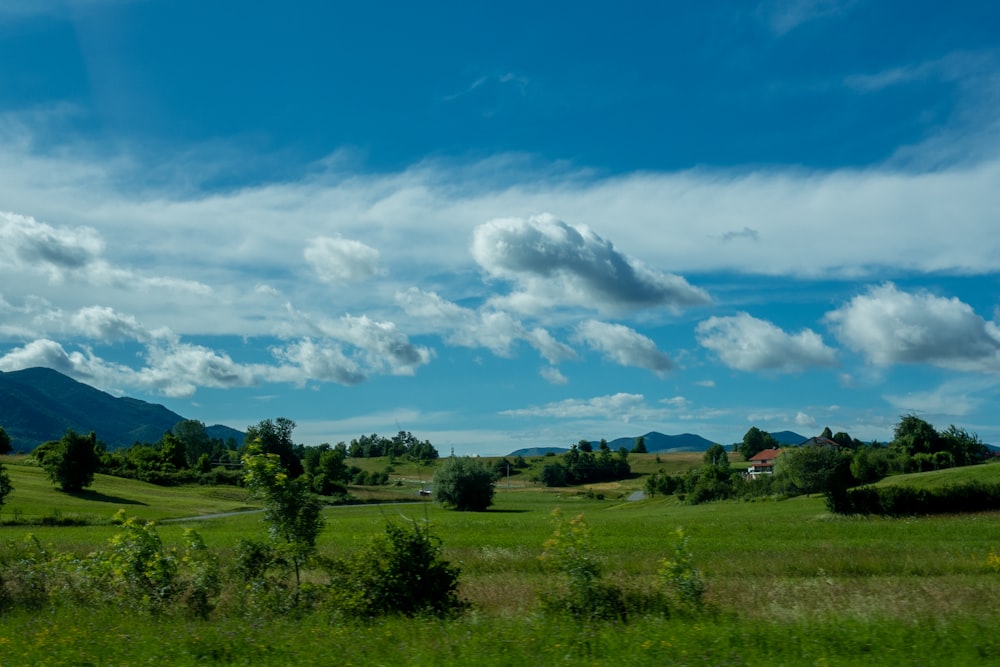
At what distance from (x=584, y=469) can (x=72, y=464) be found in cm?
11897

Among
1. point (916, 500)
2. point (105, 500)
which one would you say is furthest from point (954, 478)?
point (105, 500)

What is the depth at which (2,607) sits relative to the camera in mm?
16062

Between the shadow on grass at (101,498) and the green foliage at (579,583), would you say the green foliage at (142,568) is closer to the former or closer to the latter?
the green foliage at (579,583)

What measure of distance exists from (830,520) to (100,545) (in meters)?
40.1

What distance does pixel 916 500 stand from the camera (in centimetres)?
5194

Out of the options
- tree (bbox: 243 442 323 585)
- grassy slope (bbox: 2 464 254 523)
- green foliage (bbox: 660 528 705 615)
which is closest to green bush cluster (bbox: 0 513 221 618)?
tree (bbox: 243 442 323 585)

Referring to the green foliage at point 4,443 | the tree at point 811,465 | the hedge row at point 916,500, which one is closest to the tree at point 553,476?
the tree at point 811,465

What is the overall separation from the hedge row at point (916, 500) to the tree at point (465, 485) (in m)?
42.9

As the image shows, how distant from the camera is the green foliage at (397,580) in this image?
14.9 meters

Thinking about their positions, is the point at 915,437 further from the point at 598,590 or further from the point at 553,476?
the point at 598,590

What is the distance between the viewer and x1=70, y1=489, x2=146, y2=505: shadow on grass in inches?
3029

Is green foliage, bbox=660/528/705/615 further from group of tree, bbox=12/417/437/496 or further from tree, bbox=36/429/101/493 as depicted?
tree, bbox=36/429/101/493

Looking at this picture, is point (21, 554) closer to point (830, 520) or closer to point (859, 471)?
point (830, 520)

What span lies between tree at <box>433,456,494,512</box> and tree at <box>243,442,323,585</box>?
70.8m
